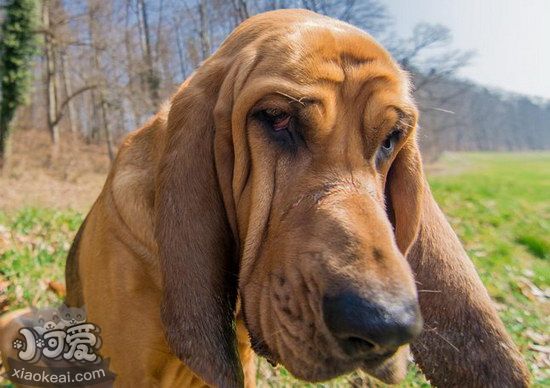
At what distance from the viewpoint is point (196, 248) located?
76.9 inches

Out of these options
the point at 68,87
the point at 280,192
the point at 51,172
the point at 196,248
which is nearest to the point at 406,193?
the point at 280,192

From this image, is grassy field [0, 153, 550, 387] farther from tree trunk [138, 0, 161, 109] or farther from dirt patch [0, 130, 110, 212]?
tree trunk [138, 0, 161, 109]

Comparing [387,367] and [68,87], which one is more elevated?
[68,87]

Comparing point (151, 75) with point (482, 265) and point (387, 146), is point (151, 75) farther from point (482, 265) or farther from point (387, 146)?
point (387, 146)

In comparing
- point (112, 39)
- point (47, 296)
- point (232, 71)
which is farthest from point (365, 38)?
point (112, 39)

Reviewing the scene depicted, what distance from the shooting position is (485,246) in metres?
7.96

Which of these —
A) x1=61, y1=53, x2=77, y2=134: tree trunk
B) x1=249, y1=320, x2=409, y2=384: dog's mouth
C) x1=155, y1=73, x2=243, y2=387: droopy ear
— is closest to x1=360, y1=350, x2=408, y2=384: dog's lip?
x1=249, y1=320, x2=409, y2=384: dog's mouth

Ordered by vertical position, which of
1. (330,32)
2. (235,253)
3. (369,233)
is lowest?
(235,253)

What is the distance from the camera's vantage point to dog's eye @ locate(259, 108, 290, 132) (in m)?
1.93

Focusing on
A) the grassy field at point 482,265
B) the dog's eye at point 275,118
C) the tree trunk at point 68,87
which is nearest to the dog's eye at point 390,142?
the dog's eye at point 275,118

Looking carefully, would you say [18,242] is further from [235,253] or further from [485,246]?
[485,246]

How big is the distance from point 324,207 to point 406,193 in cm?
75

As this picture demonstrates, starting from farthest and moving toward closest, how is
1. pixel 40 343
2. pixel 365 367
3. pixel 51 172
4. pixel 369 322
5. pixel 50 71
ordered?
pixel 50 71, pixel 51 172, pixel 40 343, pixel 365 367, pixel 369 322

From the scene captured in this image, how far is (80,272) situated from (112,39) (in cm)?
1799
